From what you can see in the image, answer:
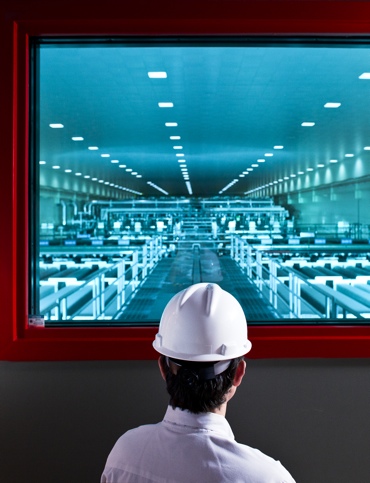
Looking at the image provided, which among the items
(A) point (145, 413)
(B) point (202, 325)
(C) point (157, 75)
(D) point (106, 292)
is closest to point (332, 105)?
(C) point (157, 75)

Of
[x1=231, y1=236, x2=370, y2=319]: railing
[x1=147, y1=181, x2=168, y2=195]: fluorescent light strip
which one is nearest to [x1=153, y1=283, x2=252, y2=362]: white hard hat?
[x1=231, y1=236, x2=370, y2=319]: railing

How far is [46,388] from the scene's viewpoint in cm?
227

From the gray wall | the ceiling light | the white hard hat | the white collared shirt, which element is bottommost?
the gray wall

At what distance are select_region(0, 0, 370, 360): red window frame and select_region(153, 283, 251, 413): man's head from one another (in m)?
1.00

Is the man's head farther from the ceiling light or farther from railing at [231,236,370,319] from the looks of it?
the ceiling light

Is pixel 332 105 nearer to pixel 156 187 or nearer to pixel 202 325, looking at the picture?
pixel 156 187

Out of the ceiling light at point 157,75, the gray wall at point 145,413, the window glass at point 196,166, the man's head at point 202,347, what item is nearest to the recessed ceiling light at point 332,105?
the window glass at point 196,166

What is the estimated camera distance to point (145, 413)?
2268 millimetres

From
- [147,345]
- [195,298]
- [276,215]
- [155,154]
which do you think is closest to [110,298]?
[155,154]

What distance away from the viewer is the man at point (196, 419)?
86 cm

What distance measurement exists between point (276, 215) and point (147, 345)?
113cm

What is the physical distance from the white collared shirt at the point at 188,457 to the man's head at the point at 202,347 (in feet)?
0.12

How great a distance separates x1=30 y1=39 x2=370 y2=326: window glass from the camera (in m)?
2.40

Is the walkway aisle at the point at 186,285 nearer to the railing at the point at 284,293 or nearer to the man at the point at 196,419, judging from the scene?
the railing at the point at 284,293
